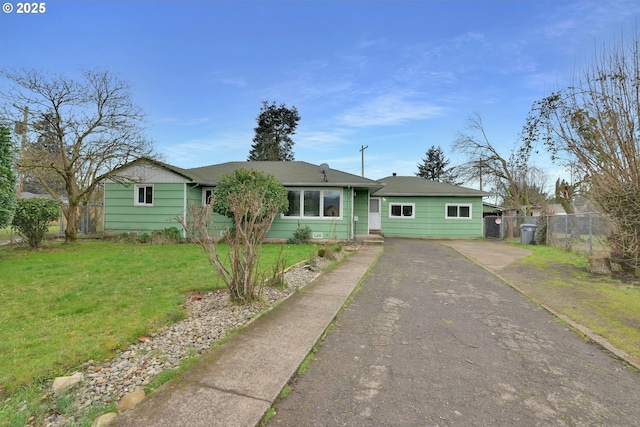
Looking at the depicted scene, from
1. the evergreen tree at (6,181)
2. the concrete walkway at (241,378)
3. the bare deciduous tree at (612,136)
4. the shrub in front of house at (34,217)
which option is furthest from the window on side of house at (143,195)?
the bare deciduous tree at (612,136)

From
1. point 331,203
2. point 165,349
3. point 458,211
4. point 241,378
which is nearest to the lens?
point 241,378

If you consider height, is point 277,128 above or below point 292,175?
above

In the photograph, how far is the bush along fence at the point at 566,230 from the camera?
9.26m

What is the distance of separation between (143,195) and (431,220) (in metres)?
15.5

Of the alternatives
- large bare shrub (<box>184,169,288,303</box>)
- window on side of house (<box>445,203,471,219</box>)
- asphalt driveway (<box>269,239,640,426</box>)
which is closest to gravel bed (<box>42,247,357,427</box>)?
large bare shrub (<box>184,169,288,303</box>)

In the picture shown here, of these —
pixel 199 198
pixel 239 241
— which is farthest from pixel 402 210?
pixel 239 241

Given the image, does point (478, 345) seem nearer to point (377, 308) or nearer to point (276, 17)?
point (377, 308)

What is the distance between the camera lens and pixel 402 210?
19.4 metres

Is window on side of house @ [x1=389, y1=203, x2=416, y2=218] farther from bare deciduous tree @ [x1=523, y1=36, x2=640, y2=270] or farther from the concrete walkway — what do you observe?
the concrete walkway

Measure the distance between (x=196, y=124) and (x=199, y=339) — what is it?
1750cm

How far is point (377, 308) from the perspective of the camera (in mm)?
4902

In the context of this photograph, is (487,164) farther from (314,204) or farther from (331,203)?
(314,204)

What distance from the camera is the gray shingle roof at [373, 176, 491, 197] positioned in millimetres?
18391

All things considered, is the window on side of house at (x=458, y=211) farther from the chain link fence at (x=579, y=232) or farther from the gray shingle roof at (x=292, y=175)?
the gray shingle roof at (x=292, y=175)
